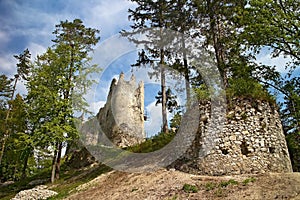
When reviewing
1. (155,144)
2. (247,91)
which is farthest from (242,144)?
(155,144)

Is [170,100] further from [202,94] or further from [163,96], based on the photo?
[202,94]

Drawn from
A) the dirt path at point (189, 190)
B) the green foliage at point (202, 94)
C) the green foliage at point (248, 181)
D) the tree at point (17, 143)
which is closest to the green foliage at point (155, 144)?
the dirt path at point (189, 190)

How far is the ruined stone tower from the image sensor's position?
2261cm

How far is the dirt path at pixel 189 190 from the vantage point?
8.78 meters

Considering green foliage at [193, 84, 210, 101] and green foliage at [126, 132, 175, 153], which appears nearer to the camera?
green foliage at [193, 84, 210, 101]

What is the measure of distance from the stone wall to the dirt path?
0.70 metres

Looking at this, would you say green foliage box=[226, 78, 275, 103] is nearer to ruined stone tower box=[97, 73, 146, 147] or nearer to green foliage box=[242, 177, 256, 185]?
green foliage box=[242, 177, 256, 185]

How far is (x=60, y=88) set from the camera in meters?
18.9

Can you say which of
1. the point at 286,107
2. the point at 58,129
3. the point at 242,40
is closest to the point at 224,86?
the point at 242,40

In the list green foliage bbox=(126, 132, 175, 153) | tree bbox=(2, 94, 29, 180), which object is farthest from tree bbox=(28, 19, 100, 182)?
green foliage bbox=(126, 132, 175, 153)

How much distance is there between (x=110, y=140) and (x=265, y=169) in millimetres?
13754

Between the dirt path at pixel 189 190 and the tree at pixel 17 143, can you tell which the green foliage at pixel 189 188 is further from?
the tree at pixel 17 143

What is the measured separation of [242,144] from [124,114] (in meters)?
15.0

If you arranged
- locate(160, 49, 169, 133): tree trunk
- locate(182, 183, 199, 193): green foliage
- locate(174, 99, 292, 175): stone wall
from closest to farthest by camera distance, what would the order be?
locate(182, 183, 199, 193): green foliage
locate(174, 99, 292, 175): stone wall
locate(160, 49, 169, 133): tree trunk
